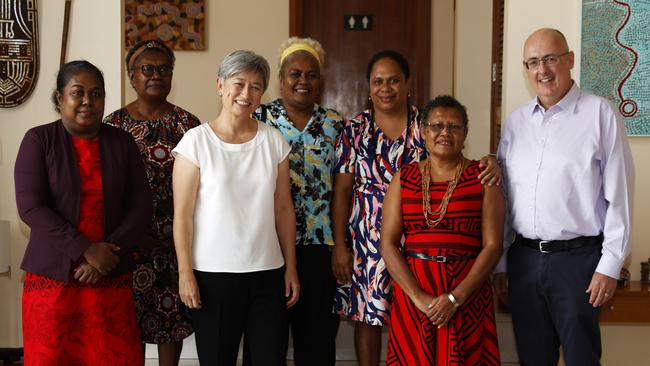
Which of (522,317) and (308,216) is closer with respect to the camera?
(522,317)

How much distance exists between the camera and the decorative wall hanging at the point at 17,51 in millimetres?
3635

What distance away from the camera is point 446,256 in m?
2.50

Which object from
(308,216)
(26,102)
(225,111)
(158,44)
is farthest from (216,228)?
(26,102)

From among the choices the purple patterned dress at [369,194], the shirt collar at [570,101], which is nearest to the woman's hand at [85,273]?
the purple patterned dress at [369,194]

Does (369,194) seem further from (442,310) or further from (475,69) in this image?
(475,69)

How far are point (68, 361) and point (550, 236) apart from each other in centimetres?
183

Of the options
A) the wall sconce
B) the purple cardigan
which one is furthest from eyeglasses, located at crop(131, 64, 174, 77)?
the wall sconce

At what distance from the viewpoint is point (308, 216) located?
2.86 m

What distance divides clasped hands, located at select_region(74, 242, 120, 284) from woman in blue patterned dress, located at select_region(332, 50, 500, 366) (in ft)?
3.13

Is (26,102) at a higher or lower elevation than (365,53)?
lower

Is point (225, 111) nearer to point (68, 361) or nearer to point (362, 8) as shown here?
point (68, 361)

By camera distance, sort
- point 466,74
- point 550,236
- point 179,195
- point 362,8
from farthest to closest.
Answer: point 362,8 < point 466,74 < point 550,236 < point 179,195

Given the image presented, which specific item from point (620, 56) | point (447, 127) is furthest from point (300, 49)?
point (620, 56)

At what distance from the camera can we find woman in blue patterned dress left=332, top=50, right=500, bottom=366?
281 centimetres
